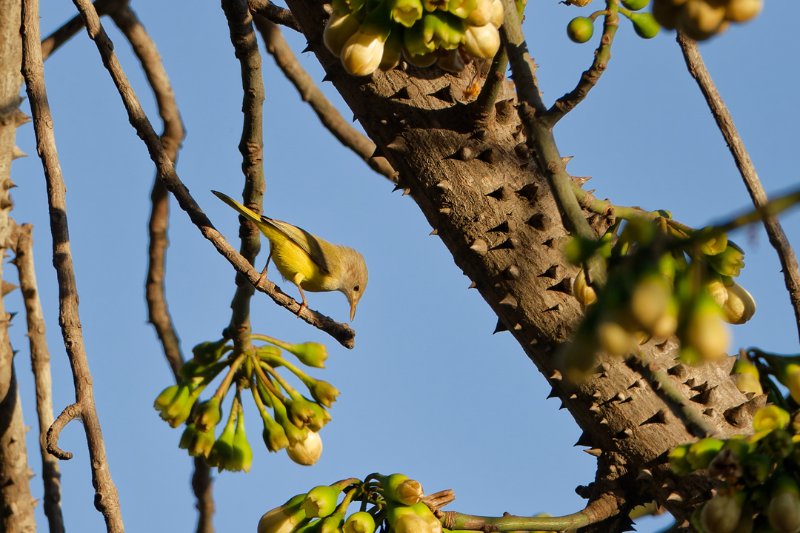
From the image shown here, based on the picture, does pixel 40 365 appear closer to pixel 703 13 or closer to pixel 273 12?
pixel 273 12

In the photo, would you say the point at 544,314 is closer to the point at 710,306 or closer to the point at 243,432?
the point at 710,306

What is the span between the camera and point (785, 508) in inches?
69.6

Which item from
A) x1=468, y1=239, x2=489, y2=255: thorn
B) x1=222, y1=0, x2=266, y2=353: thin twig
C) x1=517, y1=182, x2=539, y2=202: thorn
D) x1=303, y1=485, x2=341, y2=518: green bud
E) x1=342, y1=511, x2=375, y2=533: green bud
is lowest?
x1=342, y1=511, x2=375, y2=533: green bud

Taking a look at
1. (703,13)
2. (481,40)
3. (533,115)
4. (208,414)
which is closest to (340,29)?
(481,40)

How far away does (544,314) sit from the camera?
8.88ft

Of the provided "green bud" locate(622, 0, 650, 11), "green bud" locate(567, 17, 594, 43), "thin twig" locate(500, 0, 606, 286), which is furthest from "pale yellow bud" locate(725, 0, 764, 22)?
"green bud" locate(622, 0, 650, 11)

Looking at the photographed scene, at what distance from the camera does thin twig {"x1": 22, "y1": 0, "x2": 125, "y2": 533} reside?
271 cm

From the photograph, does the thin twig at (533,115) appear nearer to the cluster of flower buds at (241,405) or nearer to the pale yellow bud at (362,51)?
the pale yellow bud at (362,51)

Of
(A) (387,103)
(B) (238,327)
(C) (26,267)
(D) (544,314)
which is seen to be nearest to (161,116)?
(C) (26,267)

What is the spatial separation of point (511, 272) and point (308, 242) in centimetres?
354

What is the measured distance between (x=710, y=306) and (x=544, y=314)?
129cm

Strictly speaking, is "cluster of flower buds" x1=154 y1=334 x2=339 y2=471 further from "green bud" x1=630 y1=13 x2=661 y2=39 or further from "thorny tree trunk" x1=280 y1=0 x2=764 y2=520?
"green bud" x1=630 y1=13 x2=661 y2=39

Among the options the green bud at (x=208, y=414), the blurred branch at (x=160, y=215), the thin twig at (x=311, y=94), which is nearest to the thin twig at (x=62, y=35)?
the blurred branch at (x=160, y=215)

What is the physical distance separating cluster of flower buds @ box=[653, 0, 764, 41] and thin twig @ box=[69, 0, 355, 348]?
6.43 feet
